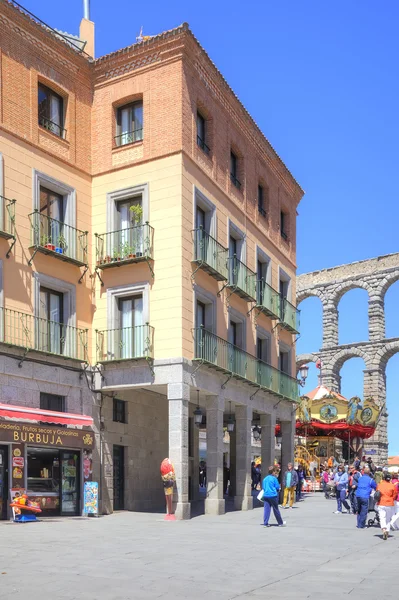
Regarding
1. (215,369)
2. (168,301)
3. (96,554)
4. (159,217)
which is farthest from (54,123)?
(96,554)

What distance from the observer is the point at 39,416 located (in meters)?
21.8

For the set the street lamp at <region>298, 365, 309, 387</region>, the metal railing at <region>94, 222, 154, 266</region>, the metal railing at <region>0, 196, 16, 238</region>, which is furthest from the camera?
the street lamp at <region>298, 365, 309, 387</region>

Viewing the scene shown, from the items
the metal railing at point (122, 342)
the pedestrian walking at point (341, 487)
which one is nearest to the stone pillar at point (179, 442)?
the metal railing at point (122, 342)

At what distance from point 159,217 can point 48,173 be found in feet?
11.8

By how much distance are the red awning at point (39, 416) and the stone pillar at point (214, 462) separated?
167 inches

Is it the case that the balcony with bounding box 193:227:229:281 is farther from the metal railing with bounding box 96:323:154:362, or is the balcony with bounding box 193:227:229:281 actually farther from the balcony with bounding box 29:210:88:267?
the balcony with bounding box 29:210:88:267

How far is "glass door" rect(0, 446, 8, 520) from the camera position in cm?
2117

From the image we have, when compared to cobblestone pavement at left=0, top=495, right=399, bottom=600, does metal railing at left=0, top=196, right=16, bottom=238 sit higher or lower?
higher

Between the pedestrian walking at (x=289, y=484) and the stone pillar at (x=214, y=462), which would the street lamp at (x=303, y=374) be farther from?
the stone pillar at (x=214, y=462)

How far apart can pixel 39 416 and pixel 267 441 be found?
12535mm

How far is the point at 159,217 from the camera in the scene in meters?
24.8

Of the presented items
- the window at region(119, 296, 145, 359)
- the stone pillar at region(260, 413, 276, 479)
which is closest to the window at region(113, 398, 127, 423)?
the window at region(119, 296, 145, 359)

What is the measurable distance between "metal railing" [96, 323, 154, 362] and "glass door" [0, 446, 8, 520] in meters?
4.58

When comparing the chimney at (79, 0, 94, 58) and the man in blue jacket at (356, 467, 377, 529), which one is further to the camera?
the chimney at (79, 0, 94, 58)
